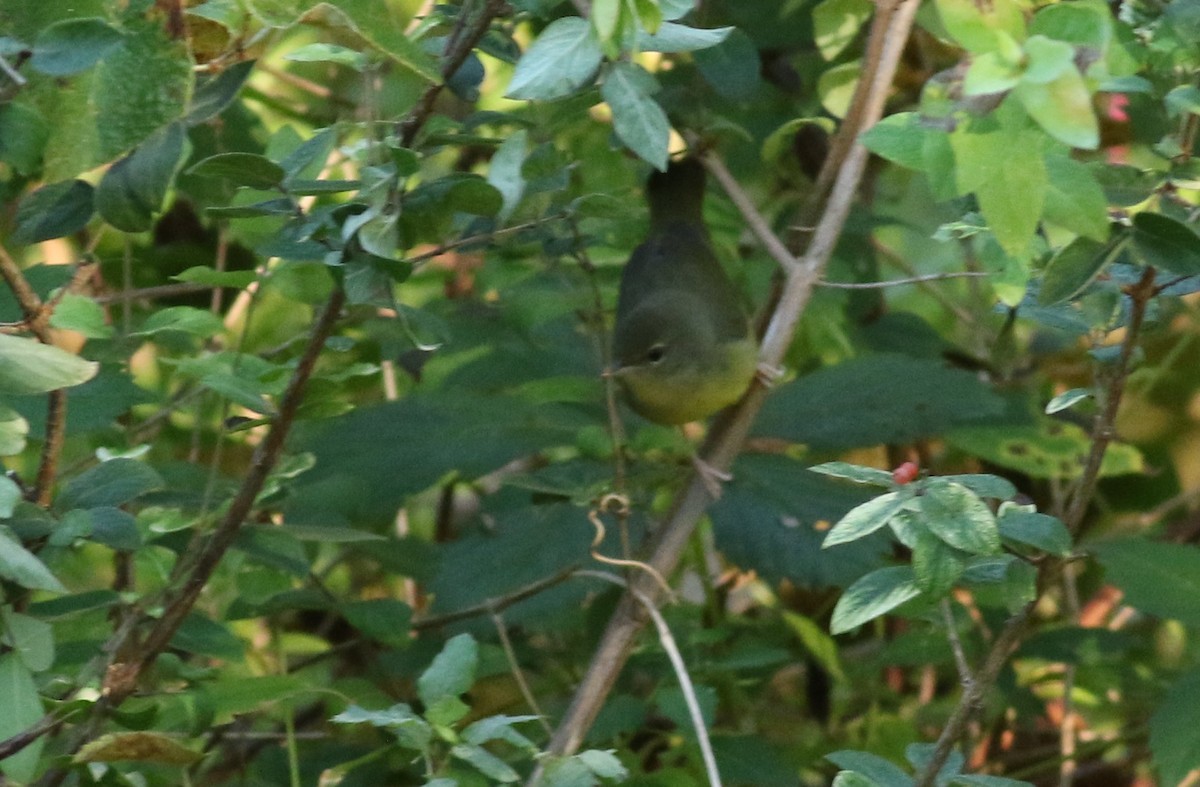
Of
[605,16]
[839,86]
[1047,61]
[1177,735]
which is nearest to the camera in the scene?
[1047,61]

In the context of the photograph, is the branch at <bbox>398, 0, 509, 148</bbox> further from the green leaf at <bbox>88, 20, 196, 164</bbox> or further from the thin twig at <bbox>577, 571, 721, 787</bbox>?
the thin twig at <bbox>577, 571, 721, 787</bbox>

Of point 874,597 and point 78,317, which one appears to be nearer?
point 874,597

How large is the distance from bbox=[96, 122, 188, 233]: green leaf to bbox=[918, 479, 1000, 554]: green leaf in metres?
0.60

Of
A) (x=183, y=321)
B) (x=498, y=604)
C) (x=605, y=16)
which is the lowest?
(x=498, y=604)

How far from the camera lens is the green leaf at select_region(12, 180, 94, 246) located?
3.42ft

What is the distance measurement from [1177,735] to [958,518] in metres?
0.83

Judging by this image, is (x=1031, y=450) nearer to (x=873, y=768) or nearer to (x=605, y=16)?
(x=873, y=768)

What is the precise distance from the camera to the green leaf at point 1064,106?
0.66 m

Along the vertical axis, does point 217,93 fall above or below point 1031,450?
above

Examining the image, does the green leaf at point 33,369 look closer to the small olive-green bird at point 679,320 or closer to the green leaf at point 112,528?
the green leaf at point 112,528

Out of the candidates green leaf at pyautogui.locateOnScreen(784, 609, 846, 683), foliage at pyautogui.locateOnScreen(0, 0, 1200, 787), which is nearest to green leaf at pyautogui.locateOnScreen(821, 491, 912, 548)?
foliage at pyautogui.locateOnScreen(0, 0, 1200, 787)

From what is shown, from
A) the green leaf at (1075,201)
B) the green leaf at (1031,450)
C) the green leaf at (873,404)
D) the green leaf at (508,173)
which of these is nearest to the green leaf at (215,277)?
the green leaf at (508,173)

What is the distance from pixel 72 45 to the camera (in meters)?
0.91

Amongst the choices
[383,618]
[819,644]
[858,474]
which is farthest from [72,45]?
[819,644]
